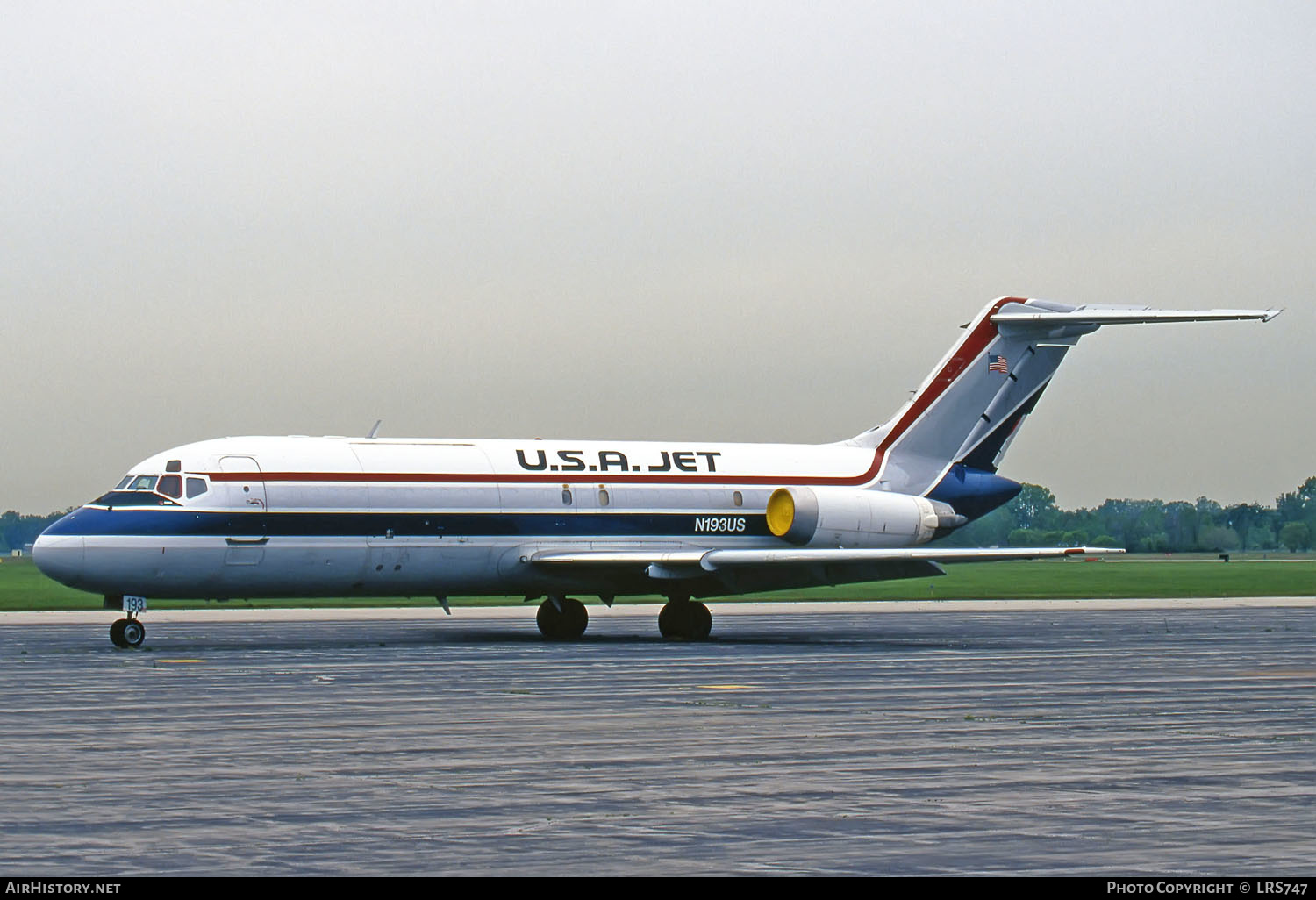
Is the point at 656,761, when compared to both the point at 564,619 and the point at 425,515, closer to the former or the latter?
the point at 425,515

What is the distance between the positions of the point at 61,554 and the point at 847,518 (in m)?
15.3

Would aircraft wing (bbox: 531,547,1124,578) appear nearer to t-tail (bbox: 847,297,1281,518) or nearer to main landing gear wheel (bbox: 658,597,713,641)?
main landing gear wheel (bbox: 658,597,713,641)

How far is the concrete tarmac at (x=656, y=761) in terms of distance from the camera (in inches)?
432

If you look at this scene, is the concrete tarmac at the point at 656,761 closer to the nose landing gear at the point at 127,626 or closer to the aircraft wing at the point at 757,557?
the nose landing gear at the point at 127,626

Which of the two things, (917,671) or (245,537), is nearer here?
(917,671)

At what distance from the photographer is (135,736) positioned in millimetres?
17484

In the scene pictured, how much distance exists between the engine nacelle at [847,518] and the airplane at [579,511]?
0.16 feet

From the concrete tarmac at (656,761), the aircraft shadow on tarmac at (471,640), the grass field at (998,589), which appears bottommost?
the grass field at (998,589)

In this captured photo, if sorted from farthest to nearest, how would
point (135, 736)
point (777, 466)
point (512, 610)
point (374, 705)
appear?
1. point (512, 610)
2. point (777, 466)
3. point (374, 705)
4. point (135, 736)

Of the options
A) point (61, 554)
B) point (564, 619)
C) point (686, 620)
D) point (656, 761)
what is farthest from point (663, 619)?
point (656, 761)

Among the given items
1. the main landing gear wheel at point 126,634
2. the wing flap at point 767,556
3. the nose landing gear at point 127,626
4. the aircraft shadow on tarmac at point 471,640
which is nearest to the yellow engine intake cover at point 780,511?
the wing flap at point 767,556
